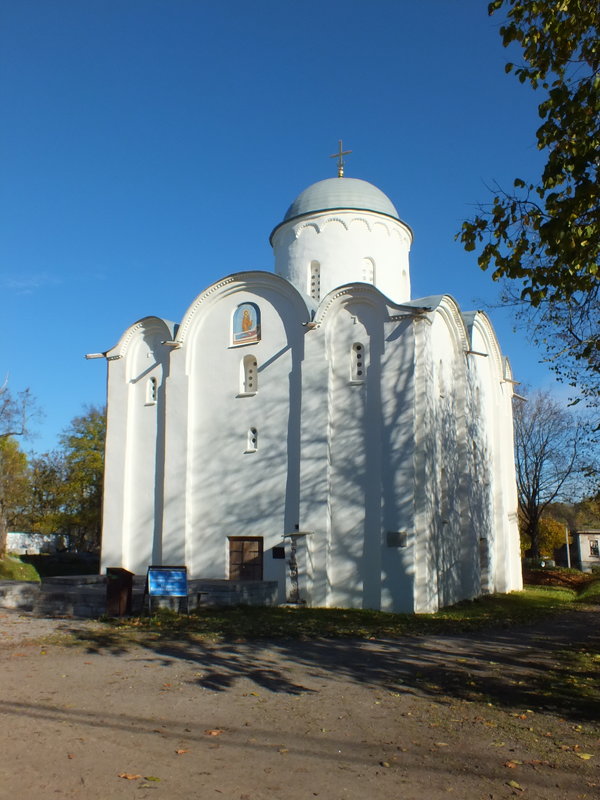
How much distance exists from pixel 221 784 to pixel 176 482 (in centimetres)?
1446

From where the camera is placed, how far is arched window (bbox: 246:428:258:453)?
60.6 feet

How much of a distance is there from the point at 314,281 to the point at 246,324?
3063 mm

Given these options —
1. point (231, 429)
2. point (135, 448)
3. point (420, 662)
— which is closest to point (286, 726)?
point (420, 662)

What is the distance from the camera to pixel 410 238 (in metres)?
22.9

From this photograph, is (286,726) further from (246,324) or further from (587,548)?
(587,548)

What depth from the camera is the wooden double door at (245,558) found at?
706 inches

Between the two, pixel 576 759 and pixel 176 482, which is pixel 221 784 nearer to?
pixel 576 759

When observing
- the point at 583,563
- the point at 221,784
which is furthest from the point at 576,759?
the point at 583,563

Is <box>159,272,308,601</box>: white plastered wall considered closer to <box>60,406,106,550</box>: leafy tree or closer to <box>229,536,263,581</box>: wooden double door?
<box>229,536,263,581</box>: wooden double door

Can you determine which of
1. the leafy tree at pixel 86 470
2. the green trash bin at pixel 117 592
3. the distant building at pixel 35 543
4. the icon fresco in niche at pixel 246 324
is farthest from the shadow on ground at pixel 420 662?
the distant building at pixel 35 543

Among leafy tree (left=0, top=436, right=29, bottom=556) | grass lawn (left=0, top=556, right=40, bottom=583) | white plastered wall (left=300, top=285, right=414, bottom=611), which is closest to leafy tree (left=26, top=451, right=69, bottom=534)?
leafy tree (left=0, top=436, right=29, bottom=556)

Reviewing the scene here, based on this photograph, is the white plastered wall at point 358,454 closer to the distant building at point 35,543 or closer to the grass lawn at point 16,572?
the grass lawn at point 16,572

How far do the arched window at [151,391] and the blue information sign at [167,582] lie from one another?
7194 millimetres

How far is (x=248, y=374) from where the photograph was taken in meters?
19.2
